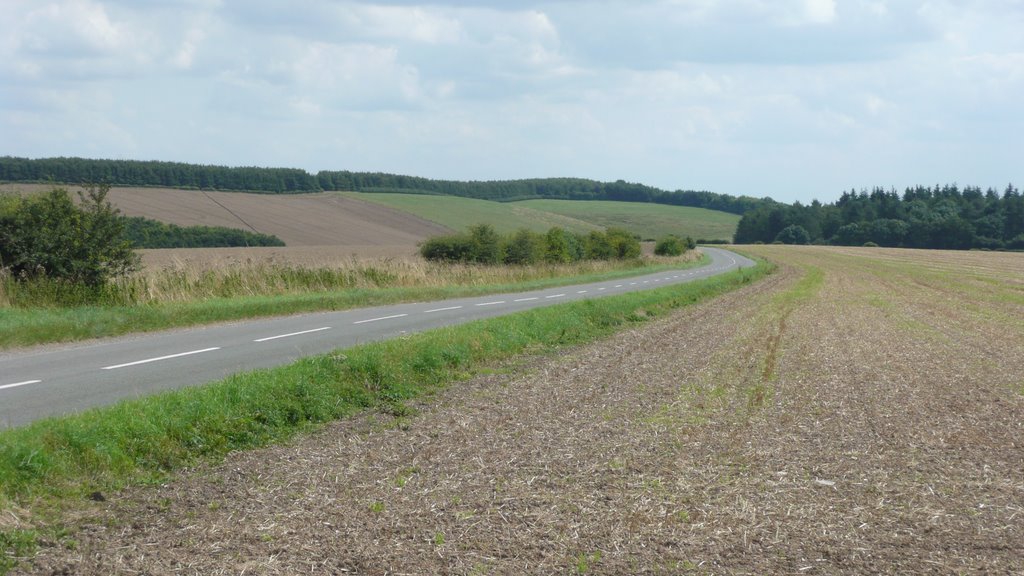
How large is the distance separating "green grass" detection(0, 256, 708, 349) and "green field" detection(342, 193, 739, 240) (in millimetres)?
52554

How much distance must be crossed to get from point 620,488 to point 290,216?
7625cm

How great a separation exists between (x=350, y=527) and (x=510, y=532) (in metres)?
1.08

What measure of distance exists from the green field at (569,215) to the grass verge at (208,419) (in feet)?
221

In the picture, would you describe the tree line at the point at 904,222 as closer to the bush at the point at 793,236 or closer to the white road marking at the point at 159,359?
the bush at the point at 793,236

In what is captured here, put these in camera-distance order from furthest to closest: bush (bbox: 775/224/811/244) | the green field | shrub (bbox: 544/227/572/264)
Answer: bush (bbox: 775/224/811/244) → the green field → shrub (bbox: 544/227/572/264)

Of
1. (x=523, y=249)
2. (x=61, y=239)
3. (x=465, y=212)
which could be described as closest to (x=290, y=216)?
(x=465, y=212)

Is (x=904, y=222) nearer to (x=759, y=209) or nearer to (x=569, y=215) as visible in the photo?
(x=759, y=209)

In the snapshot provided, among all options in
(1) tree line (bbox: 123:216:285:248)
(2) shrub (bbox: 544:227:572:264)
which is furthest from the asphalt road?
(1) tree line (bbox: 123:216:285:248)

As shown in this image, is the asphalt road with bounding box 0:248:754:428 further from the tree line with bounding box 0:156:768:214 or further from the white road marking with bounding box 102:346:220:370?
the tree line with bounding box 0:156:768:214

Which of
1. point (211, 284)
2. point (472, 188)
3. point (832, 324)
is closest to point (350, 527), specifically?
point (832, 324)

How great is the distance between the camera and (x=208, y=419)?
898cm

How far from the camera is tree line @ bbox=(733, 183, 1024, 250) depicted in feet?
422

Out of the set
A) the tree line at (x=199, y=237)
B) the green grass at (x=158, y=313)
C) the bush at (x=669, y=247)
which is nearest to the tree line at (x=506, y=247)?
the green grass at (x=158, y=313)

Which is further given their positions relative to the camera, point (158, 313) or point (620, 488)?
point (158, 313)
